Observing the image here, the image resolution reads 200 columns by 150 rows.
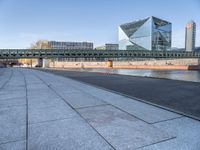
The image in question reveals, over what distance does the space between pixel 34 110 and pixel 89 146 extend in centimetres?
322

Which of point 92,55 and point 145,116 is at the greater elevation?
point 92,55

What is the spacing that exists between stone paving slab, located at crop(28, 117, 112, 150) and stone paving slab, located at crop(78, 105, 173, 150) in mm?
248

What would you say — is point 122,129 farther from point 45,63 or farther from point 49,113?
point 45,63

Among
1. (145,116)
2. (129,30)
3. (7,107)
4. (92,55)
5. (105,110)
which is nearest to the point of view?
(145,116)

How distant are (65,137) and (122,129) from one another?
1.32 m

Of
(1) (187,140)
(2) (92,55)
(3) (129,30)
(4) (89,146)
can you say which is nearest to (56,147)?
(4) (89,146)

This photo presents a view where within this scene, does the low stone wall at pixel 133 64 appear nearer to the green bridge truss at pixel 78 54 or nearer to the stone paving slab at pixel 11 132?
the green bridge truss at pixel 78 54

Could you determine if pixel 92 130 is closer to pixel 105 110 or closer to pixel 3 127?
pixel 105 110

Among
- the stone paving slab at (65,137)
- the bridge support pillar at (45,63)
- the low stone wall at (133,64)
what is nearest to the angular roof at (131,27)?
the low stone wall at (133,64)

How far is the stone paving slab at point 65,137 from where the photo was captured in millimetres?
3662

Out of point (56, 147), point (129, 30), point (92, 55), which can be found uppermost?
point (129, 30)

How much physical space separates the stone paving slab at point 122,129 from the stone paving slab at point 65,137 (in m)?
0.25

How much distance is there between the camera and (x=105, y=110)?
20.3 feet

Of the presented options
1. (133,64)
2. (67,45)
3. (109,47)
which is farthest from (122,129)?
(109,47)
